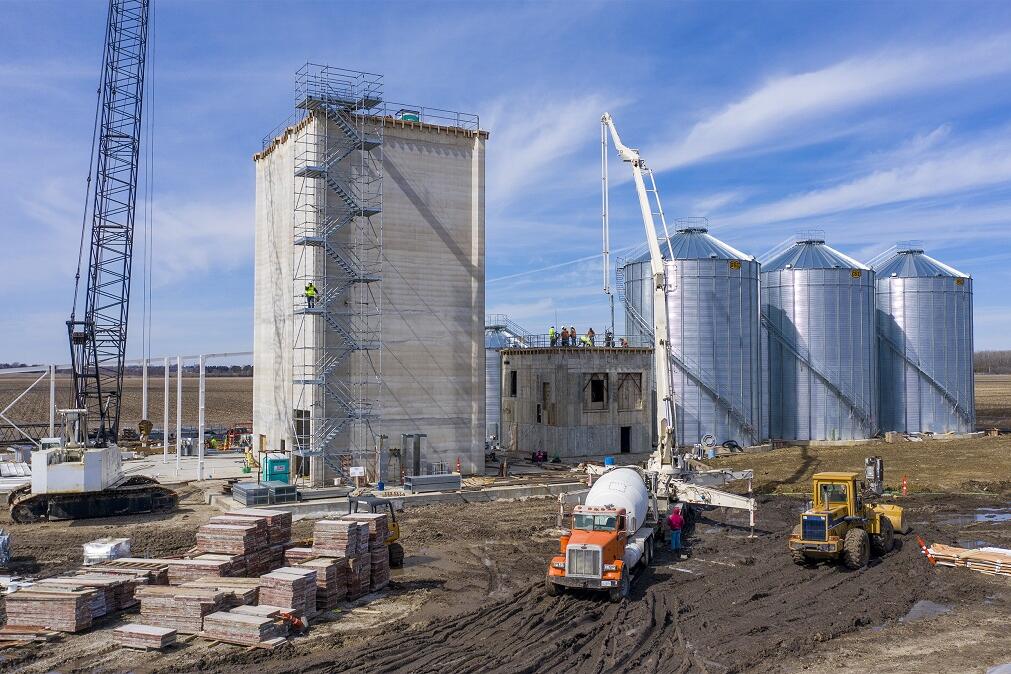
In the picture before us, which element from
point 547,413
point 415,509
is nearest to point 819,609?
point 415,509

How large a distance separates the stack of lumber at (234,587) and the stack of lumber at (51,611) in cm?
193

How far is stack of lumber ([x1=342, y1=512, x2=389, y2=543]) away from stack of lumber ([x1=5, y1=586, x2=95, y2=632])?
6240 mm

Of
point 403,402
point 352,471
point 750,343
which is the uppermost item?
point 750,343

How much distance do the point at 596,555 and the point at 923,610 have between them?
7.62 metres

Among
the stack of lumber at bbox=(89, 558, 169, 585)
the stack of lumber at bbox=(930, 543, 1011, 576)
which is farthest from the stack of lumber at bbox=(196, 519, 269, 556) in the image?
the stack of lumber at bbox=(930, 543, 1011, 576)

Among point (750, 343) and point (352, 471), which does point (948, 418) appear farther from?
point (352, 471)

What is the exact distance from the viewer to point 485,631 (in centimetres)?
1678

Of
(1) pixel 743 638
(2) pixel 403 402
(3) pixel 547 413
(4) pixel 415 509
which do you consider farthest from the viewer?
(3) pixel 547 413

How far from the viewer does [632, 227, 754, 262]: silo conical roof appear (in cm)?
4988

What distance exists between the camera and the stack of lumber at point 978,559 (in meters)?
21.2

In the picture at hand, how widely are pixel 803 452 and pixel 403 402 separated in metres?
25.1

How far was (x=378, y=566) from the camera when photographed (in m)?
20.0

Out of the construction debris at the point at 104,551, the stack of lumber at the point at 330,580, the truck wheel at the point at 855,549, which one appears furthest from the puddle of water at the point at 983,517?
the construction debris at the point at 104,551

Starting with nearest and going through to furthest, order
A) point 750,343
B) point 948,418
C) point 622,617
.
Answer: point 622,617, point 750,343, point 948,418
